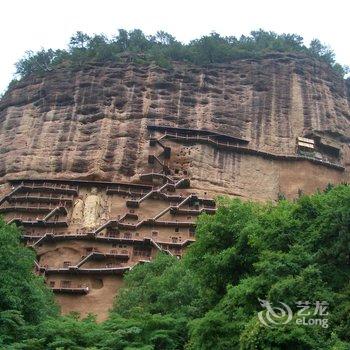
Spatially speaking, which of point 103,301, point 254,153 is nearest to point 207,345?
point 103,301

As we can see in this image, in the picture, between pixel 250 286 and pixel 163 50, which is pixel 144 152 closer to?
pixel 163 50

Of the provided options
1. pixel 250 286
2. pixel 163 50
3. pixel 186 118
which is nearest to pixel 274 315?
pixel 250 286

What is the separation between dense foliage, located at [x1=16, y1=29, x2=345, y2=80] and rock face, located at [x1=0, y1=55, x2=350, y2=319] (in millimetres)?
1960

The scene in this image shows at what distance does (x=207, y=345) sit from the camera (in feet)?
52.8

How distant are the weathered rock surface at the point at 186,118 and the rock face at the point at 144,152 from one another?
93mm

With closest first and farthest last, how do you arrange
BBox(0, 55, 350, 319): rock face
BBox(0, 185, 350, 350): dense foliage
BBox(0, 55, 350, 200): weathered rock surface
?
1. BBox(0, 185, 350, 350): dense foliage
2. BBox(0, 55, 350, 319): rock face
3. BBox(0, 55, 350, 200): weathered rock surface

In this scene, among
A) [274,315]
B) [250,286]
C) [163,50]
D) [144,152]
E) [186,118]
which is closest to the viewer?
[274,315]

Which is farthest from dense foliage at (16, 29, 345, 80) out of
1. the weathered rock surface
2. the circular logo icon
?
the circular logo icon

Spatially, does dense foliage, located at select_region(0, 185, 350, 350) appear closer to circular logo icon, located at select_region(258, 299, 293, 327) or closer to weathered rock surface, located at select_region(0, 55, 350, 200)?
circular logo icon, located at select_region(258, 299, 293, 327)

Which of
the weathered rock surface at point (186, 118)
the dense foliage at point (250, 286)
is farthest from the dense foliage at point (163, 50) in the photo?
the dense foliage at point (250, 286)

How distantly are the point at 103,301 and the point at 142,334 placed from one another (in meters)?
14.2

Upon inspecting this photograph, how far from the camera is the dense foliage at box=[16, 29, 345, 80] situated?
53156 mm

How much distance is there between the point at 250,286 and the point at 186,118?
1213 inches

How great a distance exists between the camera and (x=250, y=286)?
16.2 m
